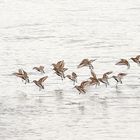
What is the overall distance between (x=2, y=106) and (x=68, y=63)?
3.15m

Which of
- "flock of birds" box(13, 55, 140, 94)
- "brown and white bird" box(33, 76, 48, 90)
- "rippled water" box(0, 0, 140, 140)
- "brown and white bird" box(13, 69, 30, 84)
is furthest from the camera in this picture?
"brown and white bird" box(13, 69, 30, 84)

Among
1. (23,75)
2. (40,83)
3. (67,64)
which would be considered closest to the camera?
(40,83)

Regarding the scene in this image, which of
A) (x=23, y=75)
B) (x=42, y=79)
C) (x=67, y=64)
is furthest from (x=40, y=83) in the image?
(x=67, y=64)

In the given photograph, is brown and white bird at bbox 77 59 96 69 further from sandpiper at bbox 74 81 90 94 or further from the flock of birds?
sandpiper at bbox 74 81 90 94

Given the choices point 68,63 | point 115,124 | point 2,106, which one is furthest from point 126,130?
point 68,63

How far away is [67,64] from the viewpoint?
534 inches

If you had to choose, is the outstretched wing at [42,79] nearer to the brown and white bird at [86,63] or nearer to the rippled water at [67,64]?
the rippled water at [67,64]

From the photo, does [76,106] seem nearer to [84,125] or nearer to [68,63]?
[84,125]

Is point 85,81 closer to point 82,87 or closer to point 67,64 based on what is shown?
point 82,87

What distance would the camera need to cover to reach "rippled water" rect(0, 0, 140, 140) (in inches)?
384

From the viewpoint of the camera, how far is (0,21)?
61.0 ft

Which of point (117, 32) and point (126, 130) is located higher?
point (117, 32)

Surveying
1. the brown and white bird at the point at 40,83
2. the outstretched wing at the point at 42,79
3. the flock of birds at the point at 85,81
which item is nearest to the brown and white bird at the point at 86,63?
the flock of birds at the point at 85,81

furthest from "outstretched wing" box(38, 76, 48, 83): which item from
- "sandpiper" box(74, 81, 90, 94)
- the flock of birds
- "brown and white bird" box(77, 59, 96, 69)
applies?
"brown and white bird" box(77, 59, 96, 69)
